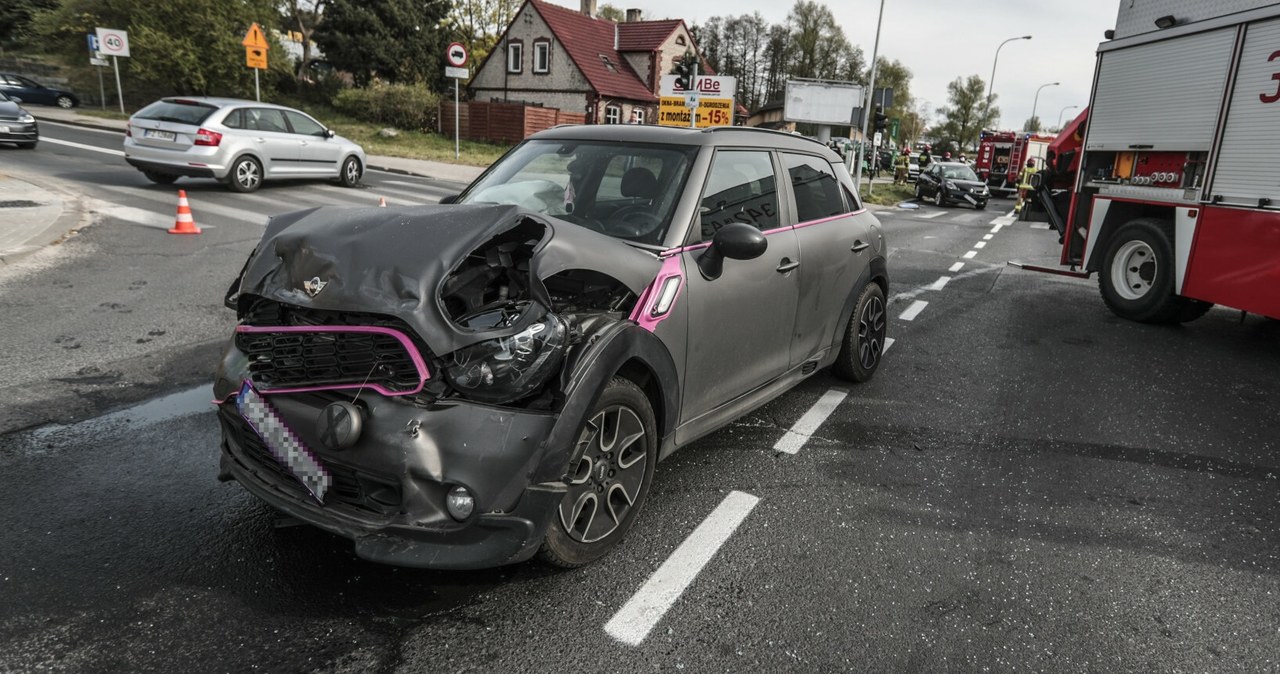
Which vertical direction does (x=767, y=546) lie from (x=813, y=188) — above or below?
below

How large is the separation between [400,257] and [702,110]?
20434mm

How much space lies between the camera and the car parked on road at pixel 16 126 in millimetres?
17938

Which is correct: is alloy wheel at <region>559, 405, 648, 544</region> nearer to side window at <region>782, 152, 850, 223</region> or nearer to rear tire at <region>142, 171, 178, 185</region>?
side window at <region>782, 152, 850, 223</region>

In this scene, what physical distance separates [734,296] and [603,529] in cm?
126

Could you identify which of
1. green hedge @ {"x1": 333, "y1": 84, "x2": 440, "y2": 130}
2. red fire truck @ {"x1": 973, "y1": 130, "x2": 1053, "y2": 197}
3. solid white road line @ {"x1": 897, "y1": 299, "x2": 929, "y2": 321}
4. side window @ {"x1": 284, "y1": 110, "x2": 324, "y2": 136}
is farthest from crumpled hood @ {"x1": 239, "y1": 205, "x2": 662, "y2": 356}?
red fire truck @ {"x1": 973, "y1": 130, "x2": 1053, "y2": 197}

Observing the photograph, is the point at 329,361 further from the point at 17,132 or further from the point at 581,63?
the point at 581,63

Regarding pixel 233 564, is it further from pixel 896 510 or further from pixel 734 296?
pixel 896 510

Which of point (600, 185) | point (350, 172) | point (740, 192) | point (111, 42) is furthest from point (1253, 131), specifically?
point (111, 42)

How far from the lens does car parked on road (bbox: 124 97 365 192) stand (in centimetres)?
1323

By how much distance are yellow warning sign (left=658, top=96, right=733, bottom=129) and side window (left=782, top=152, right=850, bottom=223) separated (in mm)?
Answer: 16947

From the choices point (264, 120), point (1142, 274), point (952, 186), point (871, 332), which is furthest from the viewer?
point (952, 186)

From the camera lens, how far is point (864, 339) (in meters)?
5.41

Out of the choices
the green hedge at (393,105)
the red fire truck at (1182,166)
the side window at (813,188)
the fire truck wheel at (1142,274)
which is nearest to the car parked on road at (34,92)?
the green hedge at (393,105)

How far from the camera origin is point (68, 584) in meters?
2.72
